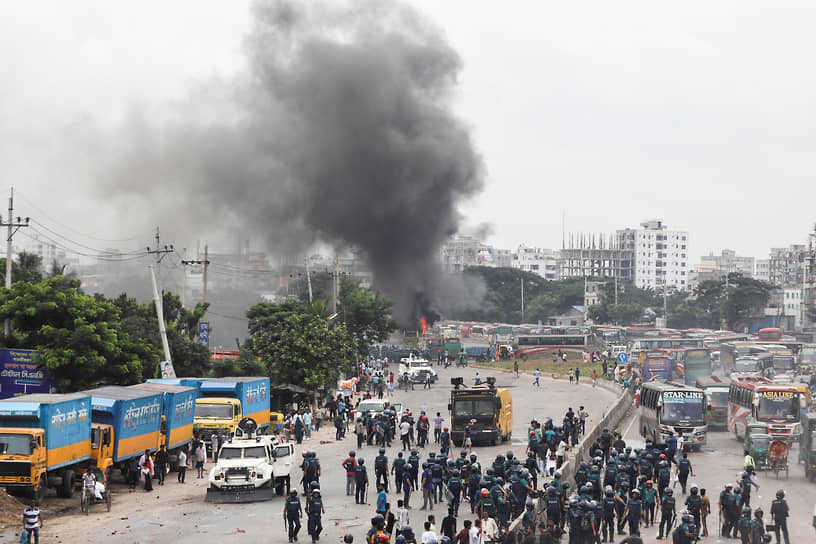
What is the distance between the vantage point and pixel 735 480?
25.6 meters

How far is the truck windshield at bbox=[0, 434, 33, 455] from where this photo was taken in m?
20.8

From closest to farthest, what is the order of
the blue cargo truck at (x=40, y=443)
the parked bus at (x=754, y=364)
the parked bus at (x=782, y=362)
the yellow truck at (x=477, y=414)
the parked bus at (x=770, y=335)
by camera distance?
the blue cargo truck at (x=40, y=443), the yellow truck at (x=477, y=414), the parked bus at (x=754, y=364), the parked bus at (x=782, y=362), the parked bus at (x=770, y=335)

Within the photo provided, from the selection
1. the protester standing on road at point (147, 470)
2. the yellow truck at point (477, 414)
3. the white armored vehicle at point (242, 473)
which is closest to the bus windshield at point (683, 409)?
the yellow truck at point (477, 414)

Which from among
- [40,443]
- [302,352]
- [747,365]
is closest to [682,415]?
[302,352]

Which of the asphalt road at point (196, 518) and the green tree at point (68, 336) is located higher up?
the green tree at point (68, 336)

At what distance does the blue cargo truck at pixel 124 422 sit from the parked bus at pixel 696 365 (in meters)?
39.3

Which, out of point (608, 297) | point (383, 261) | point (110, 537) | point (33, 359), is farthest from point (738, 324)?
point (110, 537)

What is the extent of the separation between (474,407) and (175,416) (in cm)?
1012

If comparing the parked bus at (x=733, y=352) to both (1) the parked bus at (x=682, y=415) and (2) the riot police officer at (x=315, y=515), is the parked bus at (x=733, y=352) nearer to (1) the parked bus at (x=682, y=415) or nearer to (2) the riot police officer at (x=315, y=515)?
(1) the parked bus at (x=682, y=415)

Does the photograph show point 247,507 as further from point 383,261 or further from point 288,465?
point 383,261

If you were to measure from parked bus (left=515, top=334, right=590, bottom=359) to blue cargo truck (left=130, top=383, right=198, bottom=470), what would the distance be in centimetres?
6176

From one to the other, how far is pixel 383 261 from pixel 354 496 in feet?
188

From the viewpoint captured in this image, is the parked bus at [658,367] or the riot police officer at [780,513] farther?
the parked bus at [658,367]

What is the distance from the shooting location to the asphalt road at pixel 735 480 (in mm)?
19906
